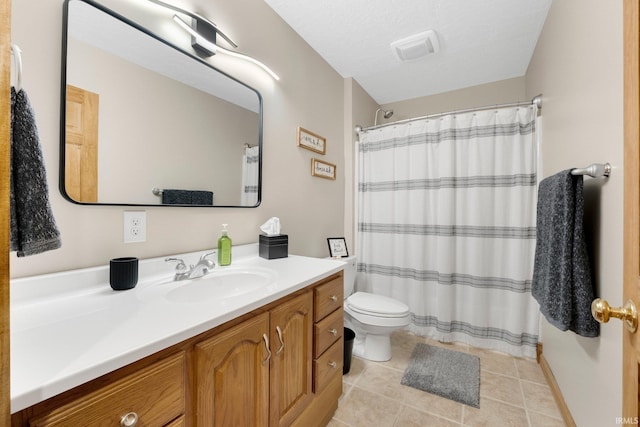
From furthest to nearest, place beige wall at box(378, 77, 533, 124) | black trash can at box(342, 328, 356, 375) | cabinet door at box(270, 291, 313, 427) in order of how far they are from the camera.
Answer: beige wall at box(378, 77, 533, 124) → black trash can at box(342, 328, 356, 375) → cabinet door at box(270, 291, 313, 427)

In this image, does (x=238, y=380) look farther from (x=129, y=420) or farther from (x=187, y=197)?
(x=187, y=197)

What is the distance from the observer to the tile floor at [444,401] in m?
1.41

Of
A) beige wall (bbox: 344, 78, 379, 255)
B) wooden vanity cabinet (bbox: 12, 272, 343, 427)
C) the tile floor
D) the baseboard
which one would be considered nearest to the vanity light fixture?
wooden vanity cabinet (bbox: 12, 272, 343, 427)

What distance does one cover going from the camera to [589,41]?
3.70ft

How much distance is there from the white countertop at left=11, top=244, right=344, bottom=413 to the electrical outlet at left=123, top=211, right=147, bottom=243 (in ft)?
0.33

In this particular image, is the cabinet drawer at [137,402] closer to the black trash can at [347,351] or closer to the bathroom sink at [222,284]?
the bathroom sink at [222,284]

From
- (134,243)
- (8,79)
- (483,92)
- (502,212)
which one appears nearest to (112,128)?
(134,243)

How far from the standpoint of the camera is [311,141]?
80.6 inches

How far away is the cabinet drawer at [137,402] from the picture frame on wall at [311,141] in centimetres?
156

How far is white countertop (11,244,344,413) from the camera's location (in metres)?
0.49

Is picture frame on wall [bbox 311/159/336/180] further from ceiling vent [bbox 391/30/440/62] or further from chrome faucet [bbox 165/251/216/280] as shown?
chrome faucet [bbox 165/251/216/280]

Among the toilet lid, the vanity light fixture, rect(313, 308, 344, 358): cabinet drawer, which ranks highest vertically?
the vanity light fixture

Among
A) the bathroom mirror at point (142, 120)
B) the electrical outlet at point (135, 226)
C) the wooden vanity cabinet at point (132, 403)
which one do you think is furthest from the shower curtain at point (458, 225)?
the wooden vanity cabinet at point (132, 403)

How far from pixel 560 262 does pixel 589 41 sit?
3.06 feet
